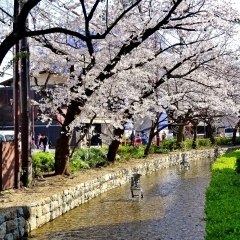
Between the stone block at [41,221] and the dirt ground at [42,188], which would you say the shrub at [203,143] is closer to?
the dirt ground at [42,188]

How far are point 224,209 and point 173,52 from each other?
40.3 feet

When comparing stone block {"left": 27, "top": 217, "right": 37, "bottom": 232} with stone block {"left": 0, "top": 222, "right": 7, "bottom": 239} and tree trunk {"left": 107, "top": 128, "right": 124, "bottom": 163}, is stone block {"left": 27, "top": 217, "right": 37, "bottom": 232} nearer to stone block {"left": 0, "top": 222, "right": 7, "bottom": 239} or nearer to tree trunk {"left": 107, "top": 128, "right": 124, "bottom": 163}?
stone block {"left": 0, "top": 222, "right": 7, "bottom": 239}

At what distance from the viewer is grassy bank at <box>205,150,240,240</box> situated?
576cm

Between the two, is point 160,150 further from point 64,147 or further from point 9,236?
point 9,236

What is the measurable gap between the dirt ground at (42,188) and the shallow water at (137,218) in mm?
704

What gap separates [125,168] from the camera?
59.3ft

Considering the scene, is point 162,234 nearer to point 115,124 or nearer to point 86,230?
point 86,230

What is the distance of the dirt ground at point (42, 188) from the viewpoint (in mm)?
9682

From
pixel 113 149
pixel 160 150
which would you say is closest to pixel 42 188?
pixel 113 149

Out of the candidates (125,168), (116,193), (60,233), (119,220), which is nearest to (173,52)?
(125,168)

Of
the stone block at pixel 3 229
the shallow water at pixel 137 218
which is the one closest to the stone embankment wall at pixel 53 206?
the stone block at pixel 3 229

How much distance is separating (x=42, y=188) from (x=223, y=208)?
577 cm

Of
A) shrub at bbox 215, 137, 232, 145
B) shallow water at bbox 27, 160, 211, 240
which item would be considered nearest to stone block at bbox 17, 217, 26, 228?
shallow water at bbox 27, 160, 211, 240

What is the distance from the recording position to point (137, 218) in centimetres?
1035
